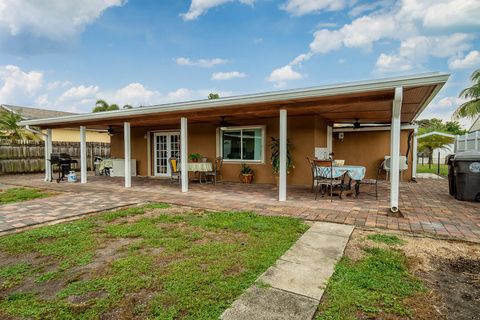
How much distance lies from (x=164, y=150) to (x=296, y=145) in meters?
5.79

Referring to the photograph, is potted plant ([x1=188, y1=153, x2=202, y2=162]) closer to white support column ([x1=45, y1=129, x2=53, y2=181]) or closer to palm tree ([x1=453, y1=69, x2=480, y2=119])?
white support column ([x1=45, y1=129, x2=53, y2=181])

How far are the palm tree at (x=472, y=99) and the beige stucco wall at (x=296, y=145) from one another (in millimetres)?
6127

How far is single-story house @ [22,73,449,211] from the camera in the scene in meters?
4.67

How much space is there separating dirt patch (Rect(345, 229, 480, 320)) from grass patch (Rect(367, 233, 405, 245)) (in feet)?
0.22

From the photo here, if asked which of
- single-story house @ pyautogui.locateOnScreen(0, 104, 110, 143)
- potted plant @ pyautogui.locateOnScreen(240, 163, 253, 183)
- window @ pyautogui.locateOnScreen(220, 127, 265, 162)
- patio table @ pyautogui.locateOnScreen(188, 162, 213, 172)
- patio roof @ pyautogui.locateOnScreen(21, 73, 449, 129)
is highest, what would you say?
single-story house @ pyautogui.locateOnScreen(0, 104, 110, 143)

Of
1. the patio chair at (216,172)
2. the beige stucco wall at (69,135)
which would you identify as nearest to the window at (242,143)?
the patio chair at (216,172)

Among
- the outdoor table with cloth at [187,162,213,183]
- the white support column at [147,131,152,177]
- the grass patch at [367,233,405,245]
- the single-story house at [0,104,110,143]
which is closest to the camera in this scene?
the grass patch at [367,233,405,245]

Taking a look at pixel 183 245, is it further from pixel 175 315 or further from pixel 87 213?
pixel 87 213

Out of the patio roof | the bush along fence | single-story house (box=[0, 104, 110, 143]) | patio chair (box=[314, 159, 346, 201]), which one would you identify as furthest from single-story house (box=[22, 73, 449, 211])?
single-story house (box=[0, 104, 110, 143])

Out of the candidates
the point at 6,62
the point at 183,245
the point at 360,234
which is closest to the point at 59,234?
the point at 183,245

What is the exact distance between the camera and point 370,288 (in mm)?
2238

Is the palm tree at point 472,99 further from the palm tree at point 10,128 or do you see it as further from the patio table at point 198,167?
the palm tree at point 10,128

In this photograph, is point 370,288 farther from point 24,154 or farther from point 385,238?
point 24,154

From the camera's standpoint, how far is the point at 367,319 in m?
1.84
